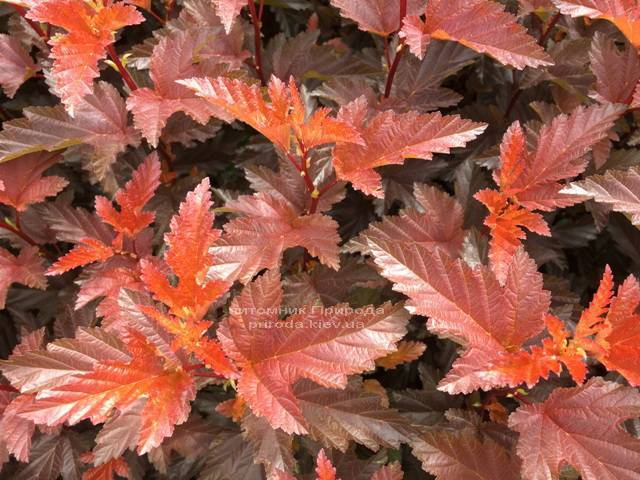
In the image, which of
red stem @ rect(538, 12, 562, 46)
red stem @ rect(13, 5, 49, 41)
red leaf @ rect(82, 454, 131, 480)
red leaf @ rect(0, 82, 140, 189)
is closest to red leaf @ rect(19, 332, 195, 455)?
red leaf @ rect(82, 454, 131, 480)

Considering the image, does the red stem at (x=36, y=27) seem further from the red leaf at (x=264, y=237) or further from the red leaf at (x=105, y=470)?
the red leaf at (x=105, y=470)

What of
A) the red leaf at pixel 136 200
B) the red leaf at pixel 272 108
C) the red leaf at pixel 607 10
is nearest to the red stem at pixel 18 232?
the red leaf at pixel 136 200

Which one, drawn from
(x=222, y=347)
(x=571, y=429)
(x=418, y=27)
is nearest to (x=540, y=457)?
(x=571, y=429)

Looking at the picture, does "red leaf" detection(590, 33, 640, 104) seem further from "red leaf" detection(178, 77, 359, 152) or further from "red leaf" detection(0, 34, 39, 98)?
"red leaf" detection(0, 34, 39, 98)

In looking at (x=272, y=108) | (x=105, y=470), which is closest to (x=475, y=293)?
(x=272, y=108)

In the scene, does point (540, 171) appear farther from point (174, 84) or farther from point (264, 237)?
point (174, 84)

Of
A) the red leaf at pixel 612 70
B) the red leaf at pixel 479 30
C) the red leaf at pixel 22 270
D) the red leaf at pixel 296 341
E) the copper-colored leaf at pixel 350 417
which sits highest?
the red leaf at pixel 479 30
